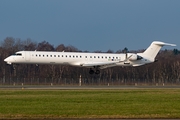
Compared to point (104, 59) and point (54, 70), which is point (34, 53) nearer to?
point (104, 59)

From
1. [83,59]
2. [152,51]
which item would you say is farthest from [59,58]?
[152,51]

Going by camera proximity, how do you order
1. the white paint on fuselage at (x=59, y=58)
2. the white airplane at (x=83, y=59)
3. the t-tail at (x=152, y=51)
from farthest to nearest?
the t-tail at (x=152, y=51) → the white airplane at (x=83, y=59) → the white paint on fuselage at (x=59, y=58)

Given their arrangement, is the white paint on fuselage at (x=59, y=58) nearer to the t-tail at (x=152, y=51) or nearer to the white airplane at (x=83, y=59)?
the white airplane at (x=83, y=59)

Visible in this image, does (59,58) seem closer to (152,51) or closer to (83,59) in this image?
(83,59)

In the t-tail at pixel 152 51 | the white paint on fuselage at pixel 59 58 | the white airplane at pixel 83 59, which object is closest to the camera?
the white paint on fuselage at pixel 59 58

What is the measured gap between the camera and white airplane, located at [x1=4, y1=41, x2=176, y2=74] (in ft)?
180

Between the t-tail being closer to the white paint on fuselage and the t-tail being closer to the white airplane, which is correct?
the white airplane

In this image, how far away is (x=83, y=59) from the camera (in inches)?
2245

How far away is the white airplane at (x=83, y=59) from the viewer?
54.8 meters

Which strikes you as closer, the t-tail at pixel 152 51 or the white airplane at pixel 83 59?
the white airplane at pixel 83 59

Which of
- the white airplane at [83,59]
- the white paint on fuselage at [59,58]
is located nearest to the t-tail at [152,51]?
the white airplane at [83,59]

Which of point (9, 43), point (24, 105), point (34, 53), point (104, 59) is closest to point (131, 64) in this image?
point (104, 59)

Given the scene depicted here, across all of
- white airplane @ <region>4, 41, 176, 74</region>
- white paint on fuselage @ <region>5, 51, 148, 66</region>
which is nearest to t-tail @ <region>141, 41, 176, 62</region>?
white airplane @ <region>4, 41, 176, 74</region>

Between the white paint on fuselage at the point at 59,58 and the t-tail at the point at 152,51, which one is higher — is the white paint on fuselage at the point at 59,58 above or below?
below
